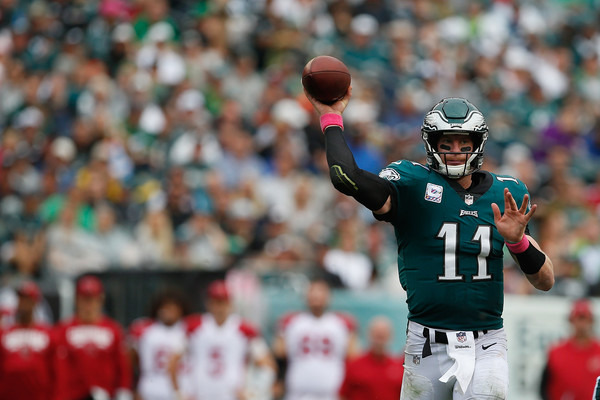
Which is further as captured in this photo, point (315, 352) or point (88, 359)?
point (315, 352)

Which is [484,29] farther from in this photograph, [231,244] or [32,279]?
→ [32,279]

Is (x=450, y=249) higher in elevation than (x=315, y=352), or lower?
higher

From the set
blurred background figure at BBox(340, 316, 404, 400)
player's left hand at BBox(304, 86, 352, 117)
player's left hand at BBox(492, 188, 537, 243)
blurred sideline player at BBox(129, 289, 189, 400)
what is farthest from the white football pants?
blurred sideline player at BBox(129, 289, 189, 400)

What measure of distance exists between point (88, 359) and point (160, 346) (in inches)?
38.0

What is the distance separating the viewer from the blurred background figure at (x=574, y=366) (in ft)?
33.5

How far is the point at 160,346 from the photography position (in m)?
11.1

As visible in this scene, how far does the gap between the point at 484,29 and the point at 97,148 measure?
7.05 m

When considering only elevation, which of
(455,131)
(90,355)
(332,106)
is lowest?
(90,355)

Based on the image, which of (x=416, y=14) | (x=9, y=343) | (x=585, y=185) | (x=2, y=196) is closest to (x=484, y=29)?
(x=416, y=14)

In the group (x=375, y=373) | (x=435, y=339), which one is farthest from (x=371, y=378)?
(x=435, y=339)

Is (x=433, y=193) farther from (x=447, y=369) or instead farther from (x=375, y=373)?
(x=375, y=373)

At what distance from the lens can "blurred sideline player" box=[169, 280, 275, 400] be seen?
11.0m

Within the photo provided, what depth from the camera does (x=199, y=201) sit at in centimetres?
1290

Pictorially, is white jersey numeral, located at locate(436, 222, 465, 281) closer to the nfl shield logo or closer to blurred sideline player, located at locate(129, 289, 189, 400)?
the nfl shield logo
